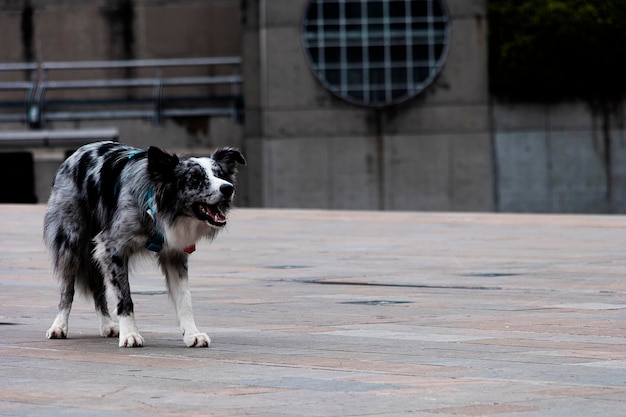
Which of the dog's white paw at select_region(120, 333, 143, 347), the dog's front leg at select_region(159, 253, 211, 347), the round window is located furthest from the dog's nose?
the round window

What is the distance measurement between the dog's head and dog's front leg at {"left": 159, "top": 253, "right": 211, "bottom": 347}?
457mm

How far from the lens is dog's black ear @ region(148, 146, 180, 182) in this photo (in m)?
10.00

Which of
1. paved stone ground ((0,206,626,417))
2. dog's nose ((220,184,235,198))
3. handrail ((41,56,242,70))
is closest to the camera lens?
paved stone ground ((0,206,626,417))

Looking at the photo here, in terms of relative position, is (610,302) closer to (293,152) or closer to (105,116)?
(293,152)

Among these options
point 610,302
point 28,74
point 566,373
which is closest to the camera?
point 566,373

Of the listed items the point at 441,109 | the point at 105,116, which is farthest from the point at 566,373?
the point at 105,116

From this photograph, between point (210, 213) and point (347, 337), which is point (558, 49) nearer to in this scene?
point (347, 337)

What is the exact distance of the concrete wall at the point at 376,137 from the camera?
136 ft

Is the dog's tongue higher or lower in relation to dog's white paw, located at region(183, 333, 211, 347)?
higher

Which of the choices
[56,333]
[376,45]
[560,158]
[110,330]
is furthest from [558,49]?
[56,333]

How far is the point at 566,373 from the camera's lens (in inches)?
336

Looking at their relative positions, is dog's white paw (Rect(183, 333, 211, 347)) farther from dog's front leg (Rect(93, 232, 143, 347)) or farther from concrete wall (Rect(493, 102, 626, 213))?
concrete wall (Rect(493, 102, 626, 213))

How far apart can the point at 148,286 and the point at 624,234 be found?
10372 millimetres

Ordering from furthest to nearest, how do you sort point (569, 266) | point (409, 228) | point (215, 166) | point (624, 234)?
point (409, 228) → point (624, 234) → point (569, 266) → point (215, 166)
